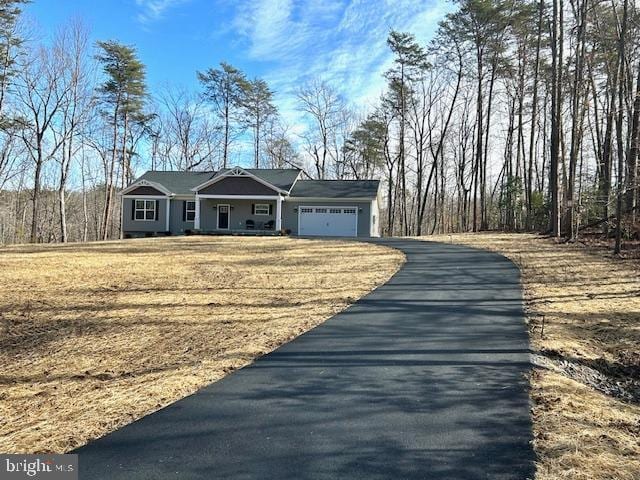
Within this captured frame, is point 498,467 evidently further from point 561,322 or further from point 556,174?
point 556,174

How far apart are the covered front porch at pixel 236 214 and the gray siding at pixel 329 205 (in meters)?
0.76

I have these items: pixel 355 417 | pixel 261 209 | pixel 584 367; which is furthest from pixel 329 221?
pixel 355 417

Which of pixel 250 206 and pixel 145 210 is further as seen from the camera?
pixel 145 210

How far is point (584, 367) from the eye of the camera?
16.2 feet

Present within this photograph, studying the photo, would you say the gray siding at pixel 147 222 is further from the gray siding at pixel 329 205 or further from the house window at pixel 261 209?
the gray siding at pixel 329 205

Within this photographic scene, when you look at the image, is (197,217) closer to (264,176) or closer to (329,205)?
(264,176)

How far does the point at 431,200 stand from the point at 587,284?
4726 centimetres

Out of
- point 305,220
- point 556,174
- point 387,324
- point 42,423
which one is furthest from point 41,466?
point 305,220

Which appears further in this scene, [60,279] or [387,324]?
[60,279]

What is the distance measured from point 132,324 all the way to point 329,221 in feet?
68.7

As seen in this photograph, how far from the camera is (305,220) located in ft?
92.2

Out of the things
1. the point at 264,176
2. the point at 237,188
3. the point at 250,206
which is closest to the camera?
the point at 237,188

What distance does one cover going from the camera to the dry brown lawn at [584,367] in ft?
9.54

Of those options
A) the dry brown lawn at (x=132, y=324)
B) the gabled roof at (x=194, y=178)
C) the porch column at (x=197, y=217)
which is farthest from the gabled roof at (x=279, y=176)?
the dry brown lawn at (x=132, y=324)
